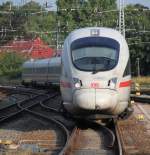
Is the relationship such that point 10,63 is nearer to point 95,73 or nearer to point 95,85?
point 95,73

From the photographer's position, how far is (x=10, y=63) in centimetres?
9525

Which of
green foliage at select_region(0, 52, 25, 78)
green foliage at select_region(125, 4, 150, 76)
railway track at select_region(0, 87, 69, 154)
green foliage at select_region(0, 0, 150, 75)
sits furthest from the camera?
green foliage at select_region(0, 52, 25, 78)

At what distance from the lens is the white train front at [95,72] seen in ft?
48.3

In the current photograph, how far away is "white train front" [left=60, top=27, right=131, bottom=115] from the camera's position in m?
14.7

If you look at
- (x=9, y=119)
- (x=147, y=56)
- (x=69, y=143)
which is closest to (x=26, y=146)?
(x=69, y=143)

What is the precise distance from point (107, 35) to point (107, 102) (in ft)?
7.92

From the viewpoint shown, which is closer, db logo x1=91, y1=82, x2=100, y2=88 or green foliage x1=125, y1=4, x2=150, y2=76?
db logo x1=91, y1=82, x2=100, y2=88

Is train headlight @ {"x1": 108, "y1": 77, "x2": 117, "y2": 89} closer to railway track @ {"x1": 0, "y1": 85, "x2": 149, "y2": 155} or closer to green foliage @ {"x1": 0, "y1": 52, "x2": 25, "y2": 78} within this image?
railway track @ {"x1": 0, "y1": 85, "x2": 149, "y2": 155}

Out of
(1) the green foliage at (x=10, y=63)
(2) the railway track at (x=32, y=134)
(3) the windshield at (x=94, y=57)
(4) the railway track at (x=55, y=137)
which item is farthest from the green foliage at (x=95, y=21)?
(3) the windshield at (x=94, y=57)

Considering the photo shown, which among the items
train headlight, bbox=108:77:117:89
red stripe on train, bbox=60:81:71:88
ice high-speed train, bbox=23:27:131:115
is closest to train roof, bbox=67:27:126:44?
ice high-speed train, bbox=23:27:131:115

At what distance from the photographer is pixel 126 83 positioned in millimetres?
15828

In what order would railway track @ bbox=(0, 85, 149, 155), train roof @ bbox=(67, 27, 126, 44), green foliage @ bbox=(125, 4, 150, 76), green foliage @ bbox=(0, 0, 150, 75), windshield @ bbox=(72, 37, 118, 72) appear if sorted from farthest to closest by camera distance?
green foliage @ bbox=(125, 4, 150, 76)
green foliage @ bbox=(0, 0, 150, 75)
train roof @ bbox=(67, 27, 126, 44)
windshield @ bbox=(72, 37, 118, 72)
railway track @ bbox=(0, 85, 149, 155)

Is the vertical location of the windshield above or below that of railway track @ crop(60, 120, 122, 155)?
above

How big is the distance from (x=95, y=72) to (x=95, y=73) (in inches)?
1.4
